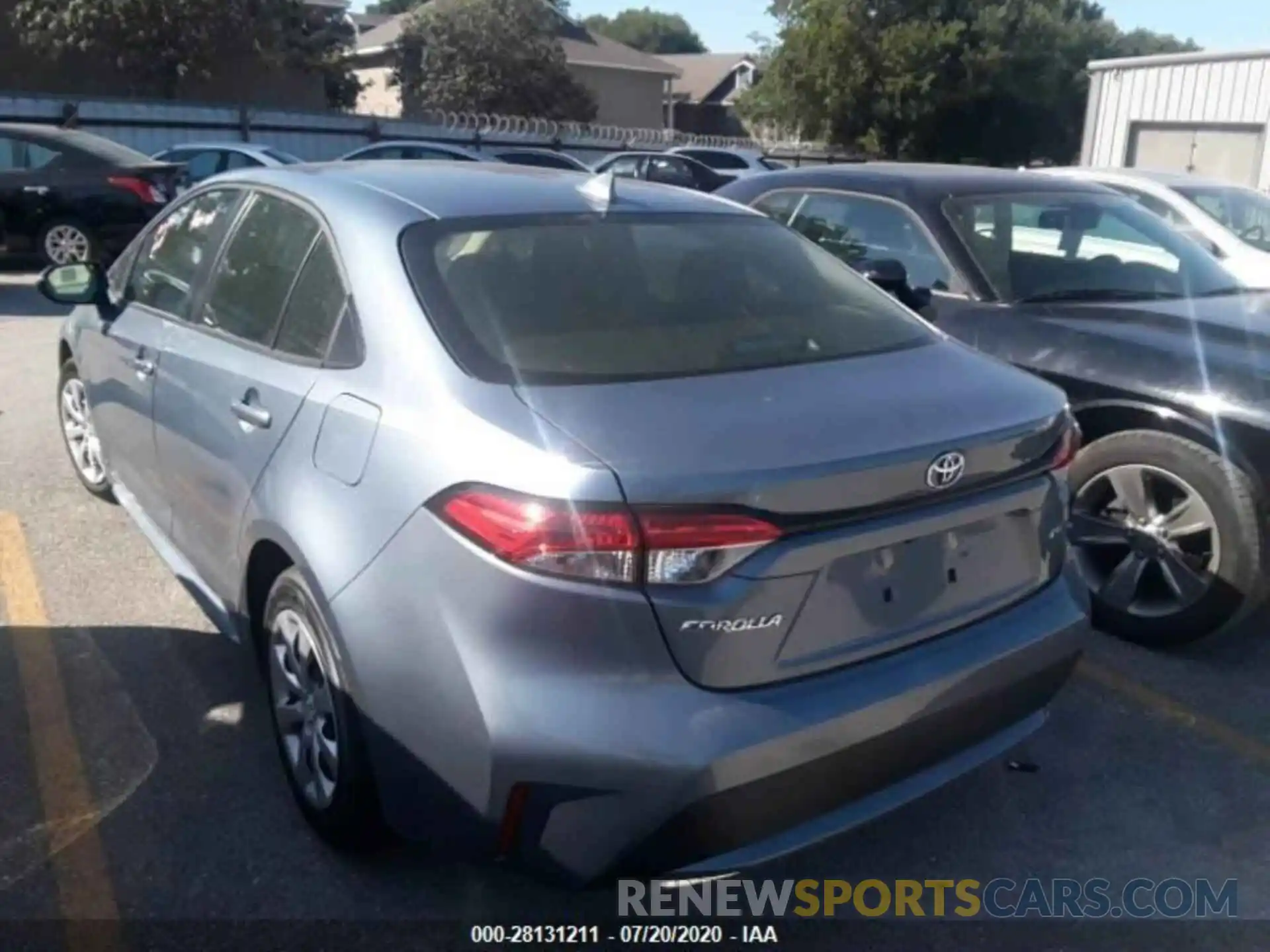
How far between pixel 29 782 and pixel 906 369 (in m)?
2.63

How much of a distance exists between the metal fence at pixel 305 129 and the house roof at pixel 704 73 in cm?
2984

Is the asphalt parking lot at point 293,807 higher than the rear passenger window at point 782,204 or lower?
lower

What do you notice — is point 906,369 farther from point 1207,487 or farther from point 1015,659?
point 1207,487

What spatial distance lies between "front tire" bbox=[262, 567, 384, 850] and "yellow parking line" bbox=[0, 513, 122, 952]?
507 millimetres

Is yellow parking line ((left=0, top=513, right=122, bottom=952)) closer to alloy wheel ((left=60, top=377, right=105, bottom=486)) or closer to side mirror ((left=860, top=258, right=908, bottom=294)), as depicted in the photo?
alloy wheel ((left=60, top=377, right=105, bottom=486))

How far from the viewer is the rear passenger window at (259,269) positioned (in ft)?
10.8

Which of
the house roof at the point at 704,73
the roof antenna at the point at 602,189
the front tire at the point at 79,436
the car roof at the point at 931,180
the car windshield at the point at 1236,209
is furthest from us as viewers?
the house roof at the point at 704,73

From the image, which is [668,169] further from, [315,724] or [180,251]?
[315,724]

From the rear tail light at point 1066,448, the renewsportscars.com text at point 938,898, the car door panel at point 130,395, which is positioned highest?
the rear tail light at point 1066,448

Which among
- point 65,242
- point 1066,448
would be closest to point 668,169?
point 65,242

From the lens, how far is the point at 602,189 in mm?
3443

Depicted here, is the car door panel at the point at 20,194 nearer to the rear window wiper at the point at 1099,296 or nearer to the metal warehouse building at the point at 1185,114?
the rear window wiper at the point at 1099,296

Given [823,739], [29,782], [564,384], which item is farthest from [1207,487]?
[29,782]

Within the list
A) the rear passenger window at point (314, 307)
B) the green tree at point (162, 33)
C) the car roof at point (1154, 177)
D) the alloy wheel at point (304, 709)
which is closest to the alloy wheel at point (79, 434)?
the rear passenger window at point (314, 307)
